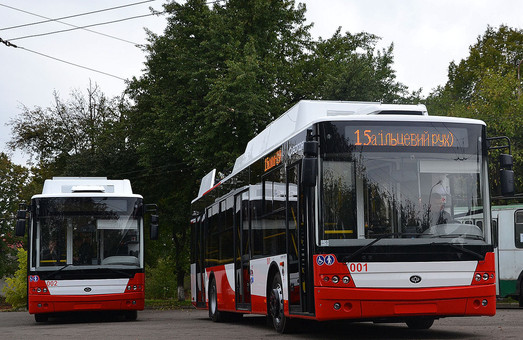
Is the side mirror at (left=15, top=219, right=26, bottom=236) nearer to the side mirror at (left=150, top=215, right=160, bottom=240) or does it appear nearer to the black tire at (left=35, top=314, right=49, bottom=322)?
the black tire at (left=35, top=314, right=49, bottom=322)

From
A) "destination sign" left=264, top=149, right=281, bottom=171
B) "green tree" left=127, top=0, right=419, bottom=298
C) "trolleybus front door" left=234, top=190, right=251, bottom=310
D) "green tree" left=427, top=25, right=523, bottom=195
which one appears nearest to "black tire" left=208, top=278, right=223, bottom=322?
"trolleybus front door" left=234, top=190, right=251, bottom=310

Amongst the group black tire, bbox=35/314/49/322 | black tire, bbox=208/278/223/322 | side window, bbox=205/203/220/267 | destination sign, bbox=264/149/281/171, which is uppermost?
destination sign, bbox=264/149/281/171

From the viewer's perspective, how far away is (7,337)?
15.8 m

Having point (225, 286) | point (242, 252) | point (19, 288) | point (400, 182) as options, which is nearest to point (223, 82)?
point (225, 286)

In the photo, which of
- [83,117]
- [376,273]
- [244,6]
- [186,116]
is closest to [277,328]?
[376,273]

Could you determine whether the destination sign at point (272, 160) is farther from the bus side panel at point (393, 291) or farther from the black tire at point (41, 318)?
the black tire at point (41, 318)

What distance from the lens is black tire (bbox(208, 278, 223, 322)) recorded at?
19.8 m

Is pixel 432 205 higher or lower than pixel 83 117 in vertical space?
lower

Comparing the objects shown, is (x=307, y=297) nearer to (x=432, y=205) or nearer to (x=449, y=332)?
(x=432, y=205)

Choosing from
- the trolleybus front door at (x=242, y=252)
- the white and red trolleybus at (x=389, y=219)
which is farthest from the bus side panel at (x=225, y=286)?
the white and red trolleybus at (x=389, y=219)

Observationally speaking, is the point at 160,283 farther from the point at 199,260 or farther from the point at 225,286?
the point at 225,286

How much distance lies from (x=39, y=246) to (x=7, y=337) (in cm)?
494

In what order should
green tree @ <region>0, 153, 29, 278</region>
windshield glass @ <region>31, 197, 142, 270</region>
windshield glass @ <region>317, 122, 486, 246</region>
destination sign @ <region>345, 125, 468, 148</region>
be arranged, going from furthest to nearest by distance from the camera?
green tree @ <region>0, 153, 29, 278</region>, windshield glass @ <region>31, 197, 142, 270</region>, destination sign @ <region>345, 125, 468, 148</region>, windshield glass @ <region>317, 122, 486, 246</region>

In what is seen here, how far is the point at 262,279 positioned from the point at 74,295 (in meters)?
6.89
